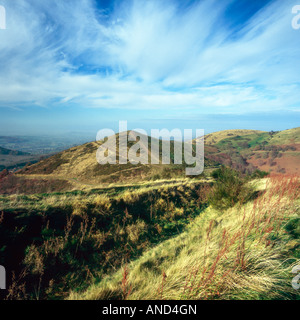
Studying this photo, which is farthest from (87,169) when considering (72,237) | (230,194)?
(230,194)

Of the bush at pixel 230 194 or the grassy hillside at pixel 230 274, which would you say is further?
the bush at pixel 230 194

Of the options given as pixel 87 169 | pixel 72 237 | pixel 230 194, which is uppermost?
pixel 230 194

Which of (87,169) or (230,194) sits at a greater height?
(230,194)

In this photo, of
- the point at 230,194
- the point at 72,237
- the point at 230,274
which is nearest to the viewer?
the point at 230,274

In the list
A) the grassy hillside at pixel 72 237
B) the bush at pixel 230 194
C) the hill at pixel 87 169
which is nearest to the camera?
the grassy hillside at pixel 72 237

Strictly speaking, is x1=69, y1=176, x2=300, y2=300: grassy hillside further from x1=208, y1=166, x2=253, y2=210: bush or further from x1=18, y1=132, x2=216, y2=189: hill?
x1=18, y1=132, x2=216, y2=189: hill

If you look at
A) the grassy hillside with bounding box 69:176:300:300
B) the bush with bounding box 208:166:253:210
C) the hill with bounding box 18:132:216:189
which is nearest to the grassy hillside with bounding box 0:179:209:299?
the grassy hillside with bounding box 69:176:300:300

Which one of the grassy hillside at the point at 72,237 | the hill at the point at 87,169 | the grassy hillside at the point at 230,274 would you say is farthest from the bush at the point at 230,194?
the hill at the point at 87,169

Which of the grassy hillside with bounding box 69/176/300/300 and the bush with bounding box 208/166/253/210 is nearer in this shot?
the grassy hillside with bounding box 69/176/300/300

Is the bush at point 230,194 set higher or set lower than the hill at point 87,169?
higher

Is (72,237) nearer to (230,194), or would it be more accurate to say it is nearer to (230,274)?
(230,274)

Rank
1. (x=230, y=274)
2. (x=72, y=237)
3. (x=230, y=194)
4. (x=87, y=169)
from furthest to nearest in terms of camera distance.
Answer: (x=87, y=169), (x=230, y=194), (x=72, y=237), (x=230, y=274)

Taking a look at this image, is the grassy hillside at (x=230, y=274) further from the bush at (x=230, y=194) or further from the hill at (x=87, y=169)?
the hill at (x=87, y=169)
